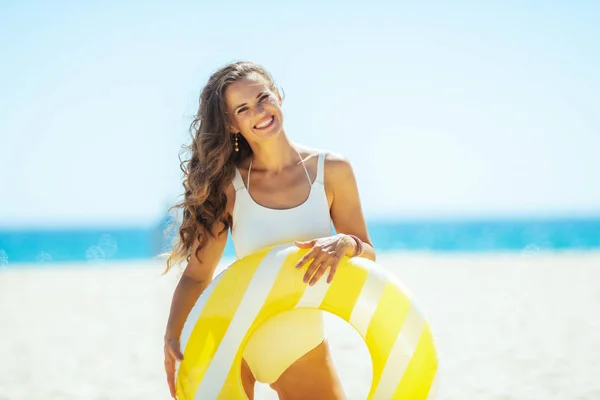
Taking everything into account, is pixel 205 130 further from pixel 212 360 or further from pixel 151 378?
pixel 151 378

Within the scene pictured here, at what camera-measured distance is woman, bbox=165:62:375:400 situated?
2428 millimetres

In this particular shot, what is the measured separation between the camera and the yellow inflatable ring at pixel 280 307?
2.10m

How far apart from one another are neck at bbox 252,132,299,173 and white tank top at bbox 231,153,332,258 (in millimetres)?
115

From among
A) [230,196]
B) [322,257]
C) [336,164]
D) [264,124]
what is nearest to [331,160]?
[336,164]

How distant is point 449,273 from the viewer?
10.8 metres

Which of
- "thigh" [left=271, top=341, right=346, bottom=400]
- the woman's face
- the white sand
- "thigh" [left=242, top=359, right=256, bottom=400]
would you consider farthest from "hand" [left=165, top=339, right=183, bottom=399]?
the white sand

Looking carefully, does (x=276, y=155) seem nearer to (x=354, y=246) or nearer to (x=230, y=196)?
(x=230, y=196)

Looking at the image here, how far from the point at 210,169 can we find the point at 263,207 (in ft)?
0.86

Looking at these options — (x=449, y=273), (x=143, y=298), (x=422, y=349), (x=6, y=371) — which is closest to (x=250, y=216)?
(x=422, y=349)

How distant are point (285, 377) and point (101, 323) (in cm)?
464

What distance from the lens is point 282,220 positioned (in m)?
2.42

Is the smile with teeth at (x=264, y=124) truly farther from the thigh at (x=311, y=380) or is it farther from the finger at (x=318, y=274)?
the thigh at (x=311, y=380)

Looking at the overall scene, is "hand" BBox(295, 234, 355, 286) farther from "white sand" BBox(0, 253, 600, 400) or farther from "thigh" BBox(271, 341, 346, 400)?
"white sand" BBox(0, 253, 600, 400)

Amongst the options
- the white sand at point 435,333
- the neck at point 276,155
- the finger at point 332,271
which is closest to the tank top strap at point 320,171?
the neck at point 276,155
